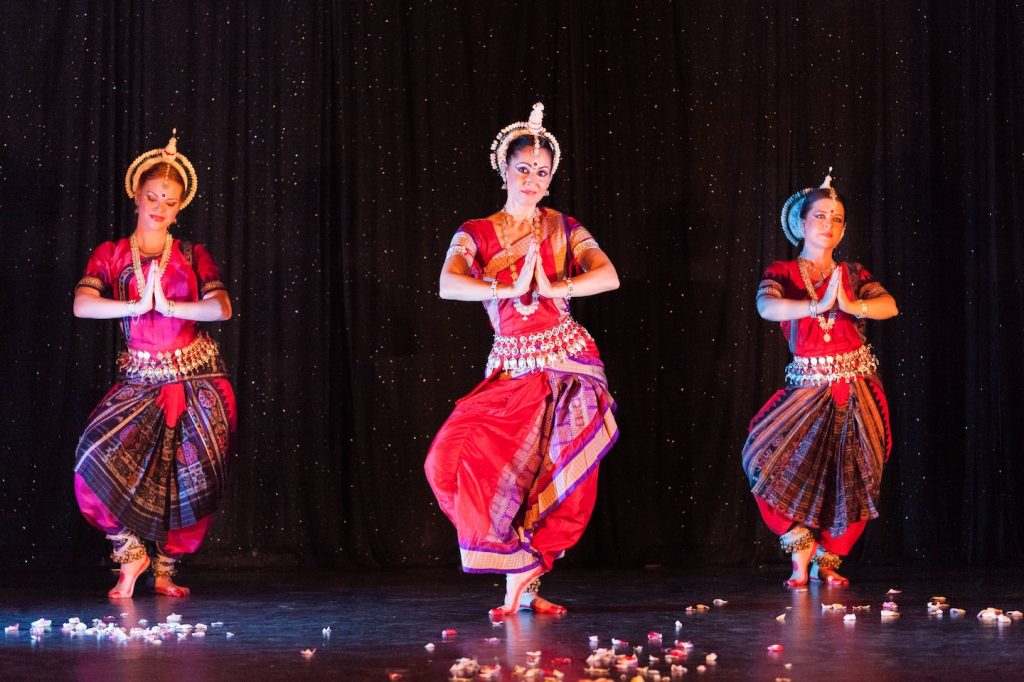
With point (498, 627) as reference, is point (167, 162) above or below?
above

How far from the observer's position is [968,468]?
577 cm

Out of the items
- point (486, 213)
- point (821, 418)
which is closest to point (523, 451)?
point (821, 418)

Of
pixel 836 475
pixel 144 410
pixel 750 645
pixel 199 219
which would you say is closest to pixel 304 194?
pixel 199 219

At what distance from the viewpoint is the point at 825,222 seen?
5.00 m

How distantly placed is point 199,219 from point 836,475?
9.55 feet

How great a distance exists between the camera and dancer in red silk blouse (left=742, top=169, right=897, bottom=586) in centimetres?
488

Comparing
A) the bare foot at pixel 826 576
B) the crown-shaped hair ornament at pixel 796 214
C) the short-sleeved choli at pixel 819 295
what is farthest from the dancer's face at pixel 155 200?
the bare foot at pixel 826 576

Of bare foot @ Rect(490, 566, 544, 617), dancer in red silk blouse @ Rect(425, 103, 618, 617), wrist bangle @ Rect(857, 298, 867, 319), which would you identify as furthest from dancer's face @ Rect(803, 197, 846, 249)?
bare foot @ Rect(490, 566, 544, 617)

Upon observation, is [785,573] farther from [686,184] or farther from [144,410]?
[144,410]

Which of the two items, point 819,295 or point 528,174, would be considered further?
point 819,295

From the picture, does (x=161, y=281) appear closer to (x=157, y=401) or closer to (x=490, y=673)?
(x=157, y=401)

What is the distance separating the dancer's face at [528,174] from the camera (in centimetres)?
433

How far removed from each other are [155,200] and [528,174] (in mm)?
1457

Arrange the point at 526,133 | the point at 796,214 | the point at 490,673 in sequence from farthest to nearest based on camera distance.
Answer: the point at 796,214
the point at 526,133
the point at 490,673
